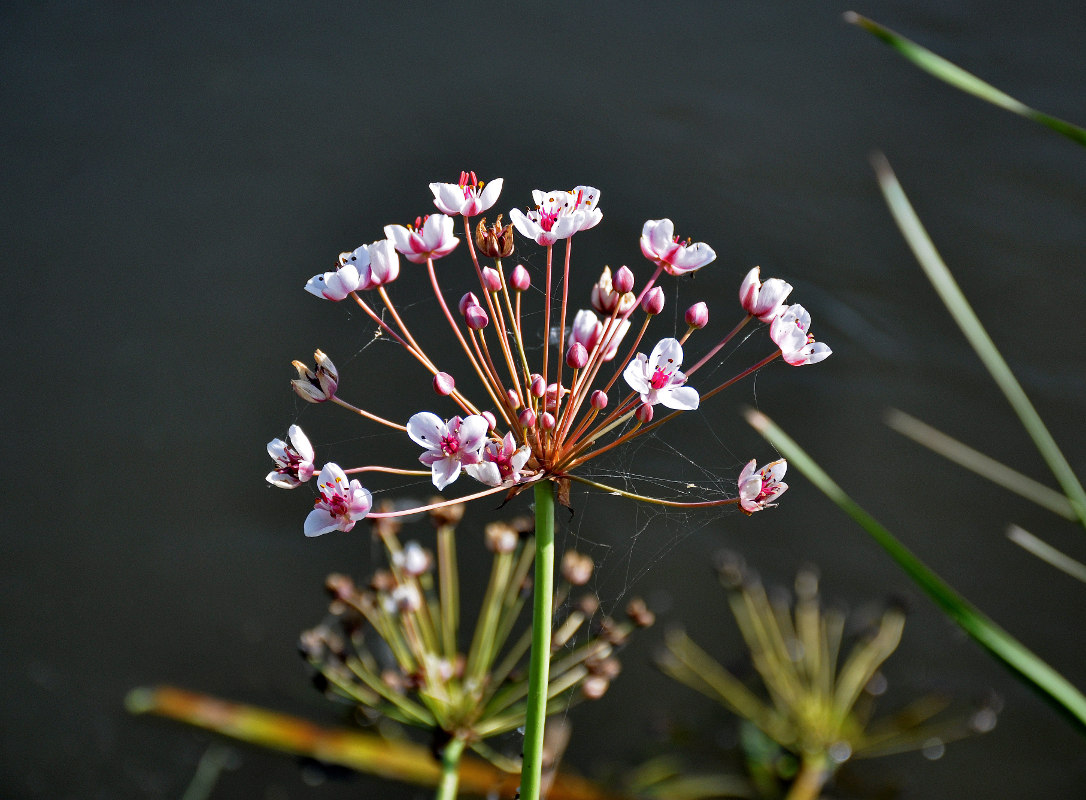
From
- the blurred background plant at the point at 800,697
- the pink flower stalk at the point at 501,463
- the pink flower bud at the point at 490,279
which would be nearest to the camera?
the pink flower stalk at the point at 501,463

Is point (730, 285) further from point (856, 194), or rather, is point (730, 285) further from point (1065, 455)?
point (1065, 455)

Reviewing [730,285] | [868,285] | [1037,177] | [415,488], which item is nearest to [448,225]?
[415,488]

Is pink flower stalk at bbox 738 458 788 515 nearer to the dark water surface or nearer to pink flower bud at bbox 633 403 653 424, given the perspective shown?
pink flower bud at bbox 633 403 653 424

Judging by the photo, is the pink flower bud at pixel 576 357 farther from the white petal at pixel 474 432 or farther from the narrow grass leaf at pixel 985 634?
the narrow grass leaf at pixel 985 634

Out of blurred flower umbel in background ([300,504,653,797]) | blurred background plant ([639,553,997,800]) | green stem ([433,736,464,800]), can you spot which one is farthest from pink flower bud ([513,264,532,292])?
blurred background plant ([639,553,997,800])

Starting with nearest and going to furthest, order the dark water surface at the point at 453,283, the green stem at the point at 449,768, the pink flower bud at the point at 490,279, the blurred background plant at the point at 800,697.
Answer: the pink flower bud at the point at 490,279
the green stem at the point at 449,768
the blurred background plant at the point at 800,697
the dark water surface at the point at 453,283

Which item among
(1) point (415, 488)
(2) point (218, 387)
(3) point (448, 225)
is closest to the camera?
(3) point (448, 225)

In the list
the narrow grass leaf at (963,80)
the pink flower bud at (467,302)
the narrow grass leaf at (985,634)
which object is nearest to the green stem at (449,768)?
the pink flower bud at (467,302)
